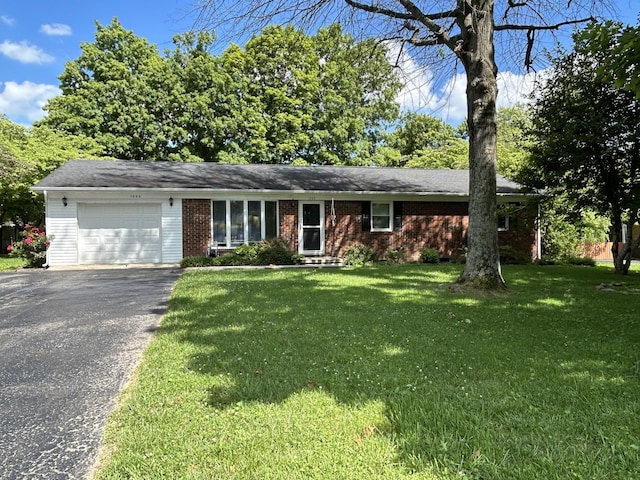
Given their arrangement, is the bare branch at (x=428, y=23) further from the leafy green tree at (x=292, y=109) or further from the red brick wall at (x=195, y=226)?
the leafy green tree at (x=292, y=109)

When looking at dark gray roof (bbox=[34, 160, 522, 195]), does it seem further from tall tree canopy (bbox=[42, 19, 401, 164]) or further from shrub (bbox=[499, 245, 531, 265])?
tall tree canopy (bbox=[42, 19, 401, 164])

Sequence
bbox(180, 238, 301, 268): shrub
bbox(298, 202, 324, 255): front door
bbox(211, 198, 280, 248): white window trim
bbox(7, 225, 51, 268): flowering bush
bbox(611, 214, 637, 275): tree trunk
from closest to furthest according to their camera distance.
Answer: bbox(611, 214, 637, 275): tree trunk → bbox(7, 225, 51, 268): flowering bush → bbox(180, 238, 301, 268): shrub → bbox(211, 198, 280, 248): white window trim → bbox(298, 202, 324, 255): front door

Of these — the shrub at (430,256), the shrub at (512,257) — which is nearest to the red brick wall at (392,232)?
the shrub at (430,256)

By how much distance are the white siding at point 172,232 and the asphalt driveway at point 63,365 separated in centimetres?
519

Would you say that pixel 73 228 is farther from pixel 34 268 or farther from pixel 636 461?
pixel 636 461

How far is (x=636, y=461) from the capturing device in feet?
7.82

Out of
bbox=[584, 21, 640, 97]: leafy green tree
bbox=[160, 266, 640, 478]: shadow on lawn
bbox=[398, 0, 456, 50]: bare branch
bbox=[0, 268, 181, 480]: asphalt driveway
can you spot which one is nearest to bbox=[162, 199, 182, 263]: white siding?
bbox=[0, 268, 181, 480]: asphalt driveway

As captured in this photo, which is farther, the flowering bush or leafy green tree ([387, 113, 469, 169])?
leafy green tree ([387, 113, 469, 169])

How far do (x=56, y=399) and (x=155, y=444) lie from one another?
1318mm

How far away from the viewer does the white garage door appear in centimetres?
1398

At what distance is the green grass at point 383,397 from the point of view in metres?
2.41

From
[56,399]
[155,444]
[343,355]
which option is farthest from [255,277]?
[155,444]

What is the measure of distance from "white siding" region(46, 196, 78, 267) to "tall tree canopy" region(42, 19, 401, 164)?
1246 cm

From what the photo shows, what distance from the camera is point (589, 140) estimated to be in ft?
34.2
